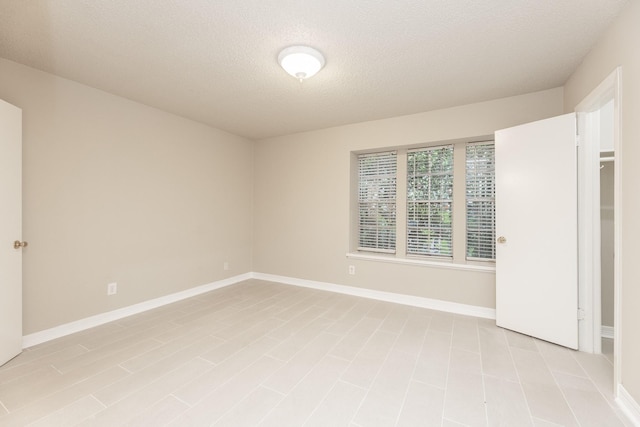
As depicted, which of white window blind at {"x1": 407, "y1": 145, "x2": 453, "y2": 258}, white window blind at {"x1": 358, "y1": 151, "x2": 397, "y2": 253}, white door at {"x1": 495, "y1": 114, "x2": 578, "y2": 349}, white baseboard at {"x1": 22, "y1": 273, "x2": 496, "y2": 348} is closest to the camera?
white door at {"x1": 495, "y1": 114, "x2": 578, "y2": 349}

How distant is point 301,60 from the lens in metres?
2.17

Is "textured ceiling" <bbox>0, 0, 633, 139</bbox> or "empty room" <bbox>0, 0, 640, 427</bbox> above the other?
"textured ceiling" <bbox>0, 0, 633, 139</bbox>

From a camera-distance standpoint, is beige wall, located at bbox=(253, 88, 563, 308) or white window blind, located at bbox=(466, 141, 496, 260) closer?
beige wall, located at bbox=(253, 88, 563, 308)

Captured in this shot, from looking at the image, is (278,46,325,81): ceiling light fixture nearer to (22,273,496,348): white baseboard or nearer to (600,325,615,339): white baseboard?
(22,273,496,348): white baseboard

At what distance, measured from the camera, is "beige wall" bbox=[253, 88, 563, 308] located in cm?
314

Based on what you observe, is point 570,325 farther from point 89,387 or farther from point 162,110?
point 162,110

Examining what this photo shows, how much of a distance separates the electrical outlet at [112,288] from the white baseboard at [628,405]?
14.6ft

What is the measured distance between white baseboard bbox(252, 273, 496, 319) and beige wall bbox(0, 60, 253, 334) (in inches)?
47.4

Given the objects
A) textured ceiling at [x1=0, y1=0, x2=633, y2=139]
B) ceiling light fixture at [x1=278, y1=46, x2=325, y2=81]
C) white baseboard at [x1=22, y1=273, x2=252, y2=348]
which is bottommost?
white baseboard at [x1=22, y1=273, x2=252, y2=348]

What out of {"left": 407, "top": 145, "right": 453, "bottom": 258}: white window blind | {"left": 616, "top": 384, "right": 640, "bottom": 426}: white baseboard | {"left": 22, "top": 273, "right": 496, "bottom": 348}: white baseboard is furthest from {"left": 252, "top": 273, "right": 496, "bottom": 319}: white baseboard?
{"left": 616, "top": 384, "right": 640, "bottom": 426}: white baseboard

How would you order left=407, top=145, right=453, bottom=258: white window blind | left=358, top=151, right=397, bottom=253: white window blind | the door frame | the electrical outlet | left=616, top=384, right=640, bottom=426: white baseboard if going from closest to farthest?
left=616, top=384, right=640, bottom=426: white baseboard < the door frame < the electrical outlet < left=407, top=145, right=453, bottom=258: white window blind < left=358, top=151, right=397, bottom=253: white window blind

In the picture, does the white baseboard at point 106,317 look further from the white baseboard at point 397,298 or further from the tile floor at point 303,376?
the white baseboard at point 397,298

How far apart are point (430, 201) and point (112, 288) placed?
410 cm

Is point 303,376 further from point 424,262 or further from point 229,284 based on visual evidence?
point 229,284
